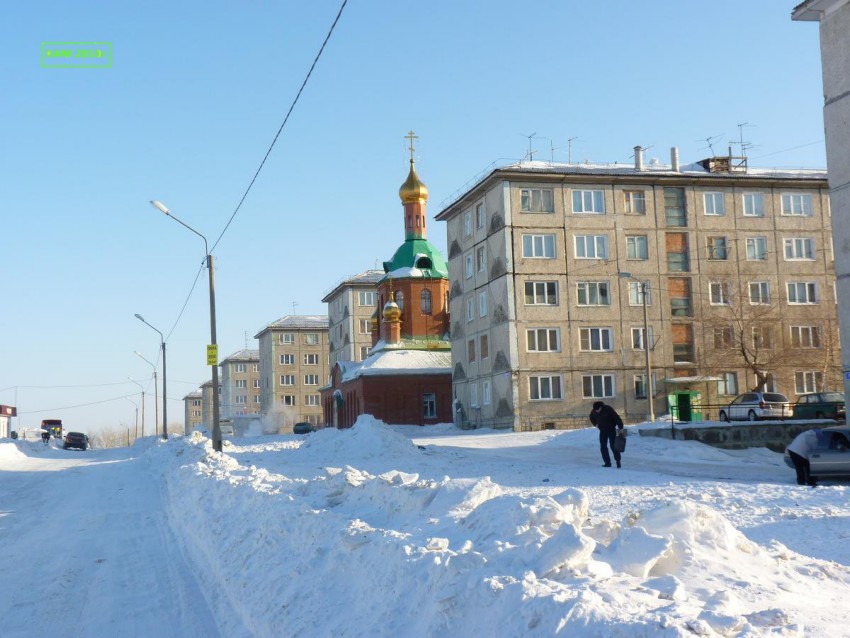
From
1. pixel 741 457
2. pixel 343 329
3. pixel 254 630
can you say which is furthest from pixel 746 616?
pixel 343 329

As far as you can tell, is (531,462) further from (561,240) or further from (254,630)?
(561,240)

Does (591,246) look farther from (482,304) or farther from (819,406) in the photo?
(819,406)

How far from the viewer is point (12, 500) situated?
21.0 metres

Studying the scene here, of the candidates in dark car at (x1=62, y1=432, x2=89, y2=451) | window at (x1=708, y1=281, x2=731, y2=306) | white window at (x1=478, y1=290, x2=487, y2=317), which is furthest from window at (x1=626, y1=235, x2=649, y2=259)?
dark car at (x1=62, y1=432, x2=89, y2=451)

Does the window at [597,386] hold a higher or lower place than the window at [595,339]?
lower

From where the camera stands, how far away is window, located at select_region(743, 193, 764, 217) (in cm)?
4997

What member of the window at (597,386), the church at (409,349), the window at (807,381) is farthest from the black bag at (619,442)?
the church at (409,349)

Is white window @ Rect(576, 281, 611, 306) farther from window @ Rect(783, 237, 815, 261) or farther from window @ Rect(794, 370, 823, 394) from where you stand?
window @ Rect(794, 370, 823, 394)

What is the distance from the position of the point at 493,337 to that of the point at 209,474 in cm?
A: 3130

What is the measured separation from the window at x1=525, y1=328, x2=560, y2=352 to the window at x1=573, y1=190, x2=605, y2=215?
22.1ft

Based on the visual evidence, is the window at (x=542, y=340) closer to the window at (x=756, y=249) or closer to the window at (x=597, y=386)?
the window at (x=597, y=386)

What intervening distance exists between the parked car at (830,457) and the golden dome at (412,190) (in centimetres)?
5047

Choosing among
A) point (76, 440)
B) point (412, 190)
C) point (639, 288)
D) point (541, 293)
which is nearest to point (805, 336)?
point (639, 288)

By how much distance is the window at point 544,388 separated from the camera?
46031 mm
